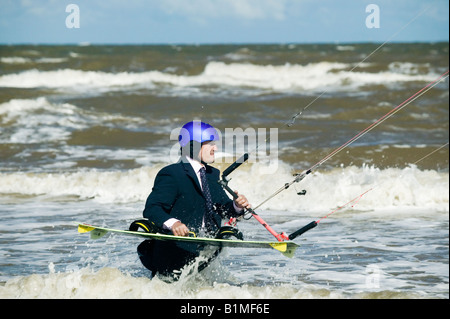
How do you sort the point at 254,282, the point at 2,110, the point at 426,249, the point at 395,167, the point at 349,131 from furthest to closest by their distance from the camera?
the point at 2,110 < the point at 349,131 < the point at 395,167 < the point at 426,249 < the point at 254,282

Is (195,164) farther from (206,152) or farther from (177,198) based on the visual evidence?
(177,198)

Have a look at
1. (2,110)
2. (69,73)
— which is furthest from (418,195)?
(69,73)

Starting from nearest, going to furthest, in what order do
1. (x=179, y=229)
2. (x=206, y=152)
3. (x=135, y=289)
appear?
(x=179, y=229), (x=206, y=152), (x=135, y=289)

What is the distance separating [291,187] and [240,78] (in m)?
28.6

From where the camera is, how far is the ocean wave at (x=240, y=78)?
3594 centimetres

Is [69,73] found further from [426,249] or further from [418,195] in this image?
[426,249]

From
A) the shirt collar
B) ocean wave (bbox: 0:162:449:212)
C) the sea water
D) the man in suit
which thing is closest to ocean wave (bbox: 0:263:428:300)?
the sea water

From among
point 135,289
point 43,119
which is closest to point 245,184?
point 135,289

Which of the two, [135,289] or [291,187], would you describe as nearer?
[135,289]

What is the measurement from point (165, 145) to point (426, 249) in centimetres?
1098

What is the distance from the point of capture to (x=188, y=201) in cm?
576

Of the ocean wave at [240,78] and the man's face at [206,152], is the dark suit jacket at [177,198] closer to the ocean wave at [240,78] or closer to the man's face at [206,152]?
the man's face at [206,152]

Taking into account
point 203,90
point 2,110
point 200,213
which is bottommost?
point 200,213

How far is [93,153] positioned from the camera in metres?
17.6
